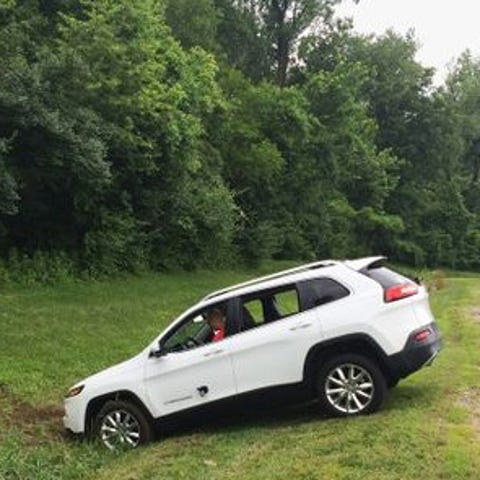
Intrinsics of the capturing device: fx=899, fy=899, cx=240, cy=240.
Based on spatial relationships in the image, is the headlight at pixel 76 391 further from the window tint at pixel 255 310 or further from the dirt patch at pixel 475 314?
the dirt patch at pixel 475 314

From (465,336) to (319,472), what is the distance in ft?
39.1

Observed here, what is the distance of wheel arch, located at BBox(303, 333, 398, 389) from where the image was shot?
10.1 metres

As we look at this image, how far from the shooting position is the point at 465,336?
1934cm

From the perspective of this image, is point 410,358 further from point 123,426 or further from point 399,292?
point 123,426

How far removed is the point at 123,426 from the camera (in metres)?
11.0

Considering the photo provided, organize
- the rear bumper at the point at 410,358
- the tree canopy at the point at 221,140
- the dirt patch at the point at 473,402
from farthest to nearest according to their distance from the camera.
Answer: the tree canopy at the point at 221,140, the rear bumper at the point at 410,358, the dirt patch at the point at 473,402

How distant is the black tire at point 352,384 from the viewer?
1012cm

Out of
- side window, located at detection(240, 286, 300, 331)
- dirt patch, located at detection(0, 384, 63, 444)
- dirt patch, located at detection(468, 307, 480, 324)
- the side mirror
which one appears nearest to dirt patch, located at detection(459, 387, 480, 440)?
side window, located at detection(240, 286, 300, 331)

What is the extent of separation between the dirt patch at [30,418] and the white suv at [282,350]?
88 cm

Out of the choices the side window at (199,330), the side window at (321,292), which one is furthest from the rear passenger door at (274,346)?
the side window at (199,330)

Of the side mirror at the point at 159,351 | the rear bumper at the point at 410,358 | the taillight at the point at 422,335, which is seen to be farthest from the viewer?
the side mirror at the point at 159,351

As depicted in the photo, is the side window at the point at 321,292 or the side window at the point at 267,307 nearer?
the side window at the point at 321,292

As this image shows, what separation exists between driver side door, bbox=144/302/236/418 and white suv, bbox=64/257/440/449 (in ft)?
0.04

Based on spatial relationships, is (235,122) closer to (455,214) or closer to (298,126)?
(298,126)
